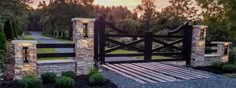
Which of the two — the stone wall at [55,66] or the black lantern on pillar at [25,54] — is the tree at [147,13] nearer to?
the stone wall at [55,66]

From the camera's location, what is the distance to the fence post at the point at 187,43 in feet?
29.7

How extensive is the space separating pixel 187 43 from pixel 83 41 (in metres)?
4.04

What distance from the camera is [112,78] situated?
6766 millimetres

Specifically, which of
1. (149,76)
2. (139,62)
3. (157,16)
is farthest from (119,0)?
(149,76)

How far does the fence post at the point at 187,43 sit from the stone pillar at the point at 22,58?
5.37m

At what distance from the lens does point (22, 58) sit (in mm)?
6223

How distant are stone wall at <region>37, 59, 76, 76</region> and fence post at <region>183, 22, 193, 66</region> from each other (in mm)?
4265

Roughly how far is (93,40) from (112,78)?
132 centimetres

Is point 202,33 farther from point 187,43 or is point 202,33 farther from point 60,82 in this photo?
point 60,82

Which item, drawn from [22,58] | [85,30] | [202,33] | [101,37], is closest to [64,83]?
[22,58]

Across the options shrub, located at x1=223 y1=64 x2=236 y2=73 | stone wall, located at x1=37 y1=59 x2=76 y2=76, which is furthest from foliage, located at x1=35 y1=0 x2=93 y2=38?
shrub, located at x1=223 y1=64 x2=236 y2=73

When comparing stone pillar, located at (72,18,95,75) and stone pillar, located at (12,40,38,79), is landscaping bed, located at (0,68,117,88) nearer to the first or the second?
stone pillar, located at (12,40,38,79)

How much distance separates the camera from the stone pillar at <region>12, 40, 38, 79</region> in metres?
6.14

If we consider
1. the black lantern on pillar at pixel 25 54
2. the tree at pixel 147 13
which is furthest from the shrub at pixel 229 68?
the tree at pixel 147 13
